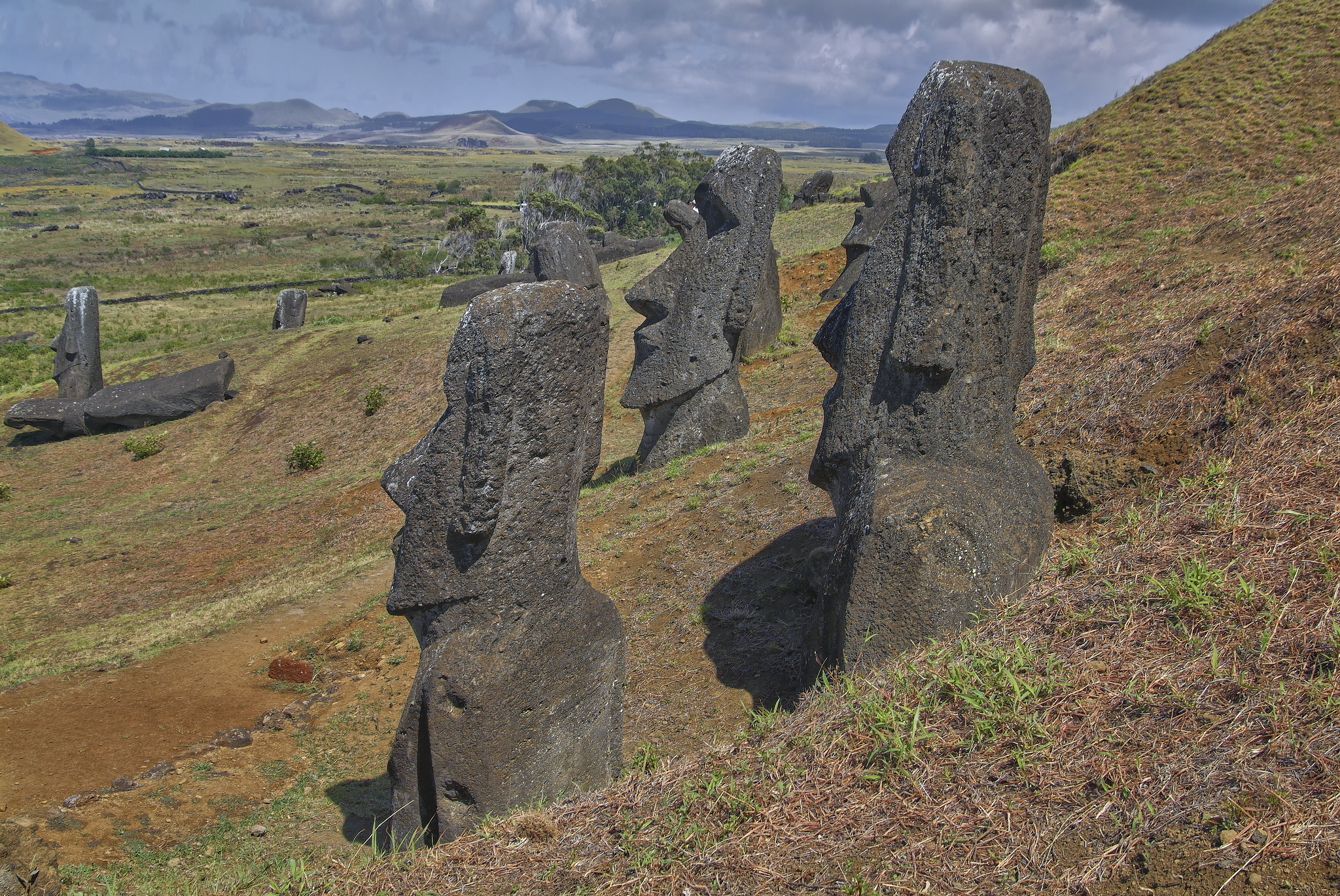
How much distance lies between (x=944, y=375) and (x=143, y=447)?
19421 millimetres

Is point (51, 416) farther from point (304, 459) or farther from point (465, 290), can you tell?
point (465, 290)

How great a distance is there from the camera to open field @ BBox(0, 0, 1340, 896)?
3477 mm

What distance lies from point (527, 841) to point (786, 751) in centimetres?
129

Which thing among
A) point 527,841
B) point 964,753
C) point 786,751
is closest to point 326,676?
point 527,841

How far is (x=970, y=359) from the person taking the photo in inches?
201

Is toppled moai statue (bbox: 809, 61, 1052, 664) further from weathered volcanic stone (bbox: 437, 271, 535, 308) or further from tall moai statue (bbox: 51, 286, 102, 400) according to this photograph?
weathered volcanic stone (bbox: 437, 271, 535, 308)

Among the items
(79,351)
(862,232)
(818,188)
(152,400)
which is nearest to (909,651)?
(862,232)

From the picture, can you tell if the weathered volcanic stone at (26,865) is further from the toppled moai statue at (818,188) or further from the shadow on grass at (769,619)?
the toppled moai statue at (818,188)

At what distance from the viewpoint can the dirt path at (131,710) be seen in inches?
263

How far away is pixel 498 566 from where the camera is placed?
4.91 m

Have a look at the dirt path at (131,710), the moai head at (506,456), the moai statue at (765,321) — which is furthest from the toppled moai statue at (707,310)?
the moai head at (506,456)

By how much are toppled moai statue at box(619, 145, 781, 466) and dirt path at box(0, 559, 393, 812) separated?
15.3 feet

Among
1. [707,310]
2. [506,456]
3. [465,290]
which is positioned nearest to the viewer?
[506,456]

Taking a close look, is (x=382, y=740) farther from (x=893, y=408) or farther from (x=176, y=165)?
(x=176, y=165)
